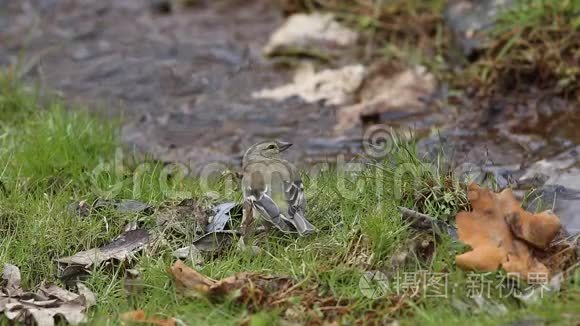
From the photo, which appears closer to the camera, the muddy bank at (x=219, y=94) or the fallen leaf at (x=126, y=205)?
the fallen leaf at (x=126, y=205)

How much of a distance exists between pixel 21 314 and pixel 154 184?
154 centimetres

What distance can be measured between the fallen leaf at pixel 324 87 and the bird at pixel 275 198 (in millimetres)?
3282

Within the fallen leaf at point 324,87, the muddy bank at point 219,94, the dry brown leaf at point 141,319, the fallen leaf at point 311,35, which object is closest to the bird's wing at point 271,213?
the dry brown leaf at point 141,319

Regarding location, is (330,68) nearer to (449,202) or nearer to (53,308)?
(449,202)

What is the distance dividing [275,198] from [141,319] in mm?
1053

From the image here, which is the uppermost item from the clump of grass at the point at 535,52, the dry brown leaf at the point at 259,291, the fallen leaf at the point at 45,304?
the clump of grass at the point at 535,52

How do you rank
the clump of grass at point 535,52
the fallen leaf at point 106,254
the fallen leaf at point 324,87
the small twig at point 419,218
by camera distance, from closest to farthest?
the small twig at point 419,218 → the fallen leaf at point 106,254 → the clump of grass at point 535,52 → the fallen leaf at point 324,87

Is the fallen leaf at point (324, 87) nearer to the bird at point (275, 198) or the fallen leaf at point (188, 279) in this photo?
the bird at point (275, 198)

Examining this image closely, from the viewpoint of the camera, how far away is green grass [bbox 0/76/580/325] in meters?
4.90

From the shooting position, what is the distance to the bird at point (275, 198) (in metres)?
5.41

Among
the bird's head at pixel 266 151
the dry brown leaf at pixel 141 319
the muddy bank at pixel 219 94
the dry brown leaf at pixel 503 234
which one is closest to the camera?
the dry brown leaf at pixel 141 319

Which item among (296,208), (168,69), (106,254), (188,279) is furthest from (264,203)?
(168,69)

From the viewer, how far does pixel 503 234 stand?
5055mm

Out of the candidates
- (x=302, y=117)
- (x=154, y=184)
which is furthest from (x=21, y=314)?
(x=302, y=117)
